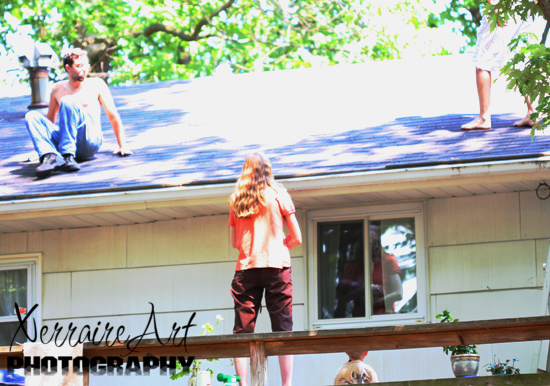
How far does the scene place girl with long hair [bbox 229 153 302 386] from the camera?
6289 millimetres

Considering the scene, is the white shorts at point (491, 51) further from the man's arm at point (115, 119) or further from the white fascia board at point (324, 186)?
the man's arm at point (115, 119)

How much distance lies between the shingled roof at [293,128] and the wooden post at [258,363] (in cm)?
213

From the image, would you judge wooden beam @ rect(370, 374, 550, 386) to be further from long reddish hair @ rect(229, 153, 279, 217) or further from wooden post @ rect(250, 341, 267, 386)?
long reddish hair @ rect(229, 153, 279, 217)

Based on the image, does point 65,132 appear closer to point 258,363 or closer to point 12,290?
point 12,290

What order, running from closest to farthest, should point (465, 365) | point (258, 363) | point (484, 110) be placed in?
point (258, 363) < point (465, 365) < point (484, 110)

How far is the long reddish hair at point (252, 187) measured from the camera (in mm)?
6336

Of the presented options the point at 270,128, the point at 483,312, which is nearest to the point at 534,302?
the point at 483,312

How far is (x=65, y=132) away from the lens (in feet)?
29.1

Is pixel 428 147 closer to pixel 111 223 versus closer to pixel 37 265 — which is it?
pixel 111 223

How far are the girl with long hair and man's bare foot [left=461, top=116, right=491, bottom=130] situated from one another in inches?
104

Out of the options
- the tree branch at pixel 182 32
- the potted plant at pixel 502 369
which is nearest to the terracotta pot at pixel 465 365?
the potted plant at pixel 502 369

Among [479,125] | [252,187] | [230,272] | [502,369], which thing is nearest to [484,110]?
[479,125]

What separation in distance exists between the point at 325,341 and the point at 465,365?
1.46 metres

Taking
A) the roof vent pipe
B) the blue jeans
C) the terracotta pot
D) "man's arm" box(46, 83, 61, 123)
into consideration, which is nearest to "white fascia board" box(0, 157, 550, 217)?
the blue jeans
